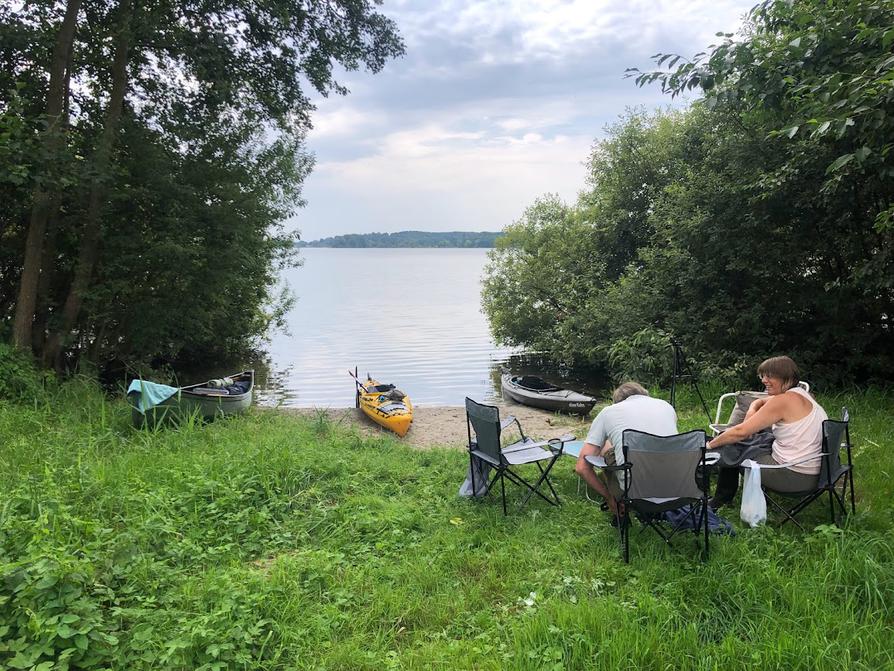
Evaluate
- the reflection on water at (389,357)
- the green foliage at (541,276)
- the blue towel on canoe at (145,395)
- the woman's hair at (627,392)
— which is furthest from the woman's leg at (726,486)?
the green foliage at (541,276)

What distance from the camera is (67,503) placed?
404 centimetres

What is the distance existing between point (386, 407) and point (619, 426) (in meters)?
7.95

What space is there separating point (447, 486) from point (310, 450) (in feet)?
5.03

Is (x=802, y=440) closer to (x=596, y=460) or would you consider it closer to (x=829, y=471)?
(x=829, y=471)

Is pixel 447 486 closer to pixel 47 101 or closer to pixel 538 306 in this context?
pixel 47 101

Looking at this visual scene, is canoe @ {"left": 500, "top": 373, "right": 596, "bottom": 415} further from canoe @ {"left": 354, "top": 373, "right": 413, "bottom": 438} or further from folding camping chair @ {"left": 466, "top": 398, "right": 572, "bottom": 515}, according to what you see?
folding camping chair @ {"left": 466, "top": 398, "right": 572, "bottom": 515}

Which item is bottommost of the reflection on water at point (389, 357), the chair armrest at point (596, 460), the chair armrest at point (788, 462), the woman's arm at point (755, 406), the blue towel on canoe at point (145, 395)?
the reflection on water at point (389, 357)

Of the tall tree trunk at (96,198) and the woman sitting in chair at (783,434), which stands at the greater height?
the tall tree trunk at (96,198)

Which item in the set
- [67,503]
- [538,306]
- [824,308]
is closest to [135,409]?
[67,503]

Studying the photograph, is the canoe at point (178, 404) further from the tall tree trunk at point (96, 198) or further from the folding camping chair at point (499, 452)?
the folding camping chair at point (499, 452)

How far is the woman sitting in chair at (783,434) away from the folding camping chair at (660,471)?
0.78 m

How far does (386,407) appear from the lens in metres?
11.6

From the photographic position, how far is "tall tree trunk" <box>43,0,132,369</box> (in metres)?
9.60

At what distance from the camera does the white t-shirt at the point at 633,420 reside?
4047 mm
